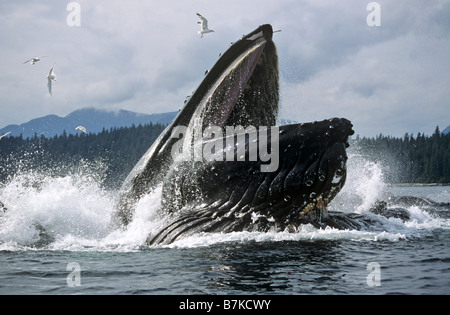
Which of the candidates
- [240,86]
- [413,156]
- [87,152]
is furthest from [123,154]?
[240,86]

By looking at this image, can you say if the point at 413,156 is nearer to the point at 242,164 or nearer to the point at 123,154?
the point at 123,154

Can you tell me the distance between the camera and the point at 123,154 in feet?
396

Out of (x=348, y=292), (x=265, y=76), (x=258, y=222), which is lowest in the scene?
(x=348, y=292)

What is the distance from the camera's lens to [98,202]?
471 inches

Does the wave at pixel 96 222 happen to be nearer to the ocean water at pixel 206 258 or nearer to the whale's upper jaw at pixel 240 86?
the ocean water at pixel 206 258

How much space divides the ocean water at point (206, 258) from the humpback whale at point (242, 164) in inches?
9.7

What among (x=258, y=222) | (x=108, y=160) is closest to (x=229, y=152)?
(x=258, y=222)

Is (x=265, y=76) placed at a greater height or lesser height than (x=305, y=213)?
greater

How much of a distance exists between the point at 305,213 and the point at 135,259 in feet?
8.28

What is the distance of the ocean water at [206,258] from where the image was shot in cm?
554

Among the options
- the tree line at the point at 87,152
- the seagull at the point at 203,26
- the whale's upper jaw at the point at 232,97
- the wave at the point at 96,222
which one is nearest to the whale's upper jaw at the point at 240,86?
the whale's upper jaw at the point at 232,97

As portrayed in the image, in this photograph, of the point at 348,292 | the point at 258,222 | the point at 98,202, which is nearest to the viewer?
the point at 348,292

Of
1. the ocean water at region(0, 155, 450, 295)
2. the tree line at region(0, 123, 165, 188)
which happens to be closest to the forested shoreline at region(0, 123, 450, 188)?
the tree line at region(0, 123, 165, 188)

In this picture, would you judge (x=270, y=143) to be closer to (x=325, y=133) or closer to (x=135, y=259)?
(x=325, y=133)
